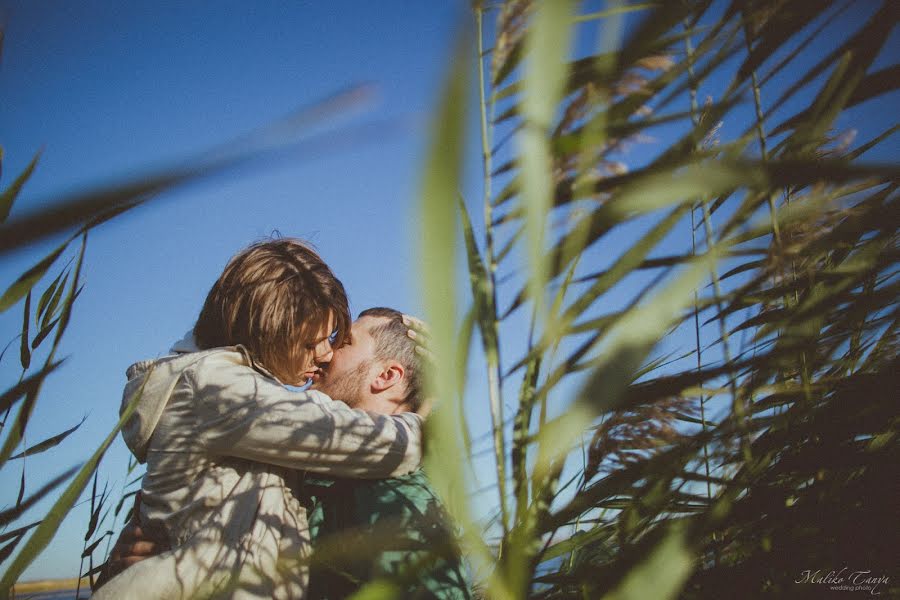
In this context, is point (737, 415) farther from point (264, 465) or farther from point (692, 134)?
point (264, 465)

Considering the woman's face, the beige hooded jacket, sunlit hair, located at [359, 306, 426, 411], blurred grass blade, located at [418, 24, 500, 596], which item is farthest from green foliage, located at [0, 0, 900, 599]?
sunlit hair, located at [359, 306, 426, 411]

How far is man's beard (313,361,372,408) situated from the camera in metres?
1.97

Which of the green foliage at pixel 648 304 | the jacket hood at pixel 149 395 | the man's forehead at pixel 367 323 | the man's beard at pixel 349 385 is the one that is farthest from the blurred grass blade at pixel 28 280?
the man's forehead at pixel 367 323

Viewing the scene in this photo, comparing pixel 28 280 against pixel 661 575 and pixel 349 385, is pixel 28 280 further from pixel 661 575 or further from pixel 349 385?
pixel 349 385

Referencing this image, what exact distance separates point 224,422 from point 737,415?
1185 mm

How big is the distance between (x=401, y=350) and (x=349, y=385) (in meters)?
0.27

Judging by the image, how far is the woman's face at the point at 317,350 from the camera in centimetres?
172

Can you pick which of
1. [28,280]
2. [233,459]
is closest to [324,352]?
[233,459]

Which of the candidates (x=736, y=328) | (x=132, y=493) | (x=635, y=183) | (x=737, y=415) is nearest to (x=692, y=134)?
(x=635, y=183)

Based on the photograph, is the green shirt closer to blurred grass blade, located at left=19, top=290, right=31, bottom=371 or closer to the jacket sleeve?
the jacket sleeve

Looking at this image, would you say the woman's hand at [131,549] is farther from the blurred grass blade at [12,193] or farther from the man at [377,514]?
the blurred grass blade at [12,193]

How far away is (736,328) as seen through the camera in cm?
87

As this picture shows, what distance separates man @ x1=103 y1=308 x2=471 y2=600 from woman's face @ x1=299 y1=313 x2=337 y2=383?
14 centimetres

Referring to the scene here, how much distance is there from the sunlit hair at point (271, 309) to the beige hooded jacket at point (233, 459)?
172 mm
